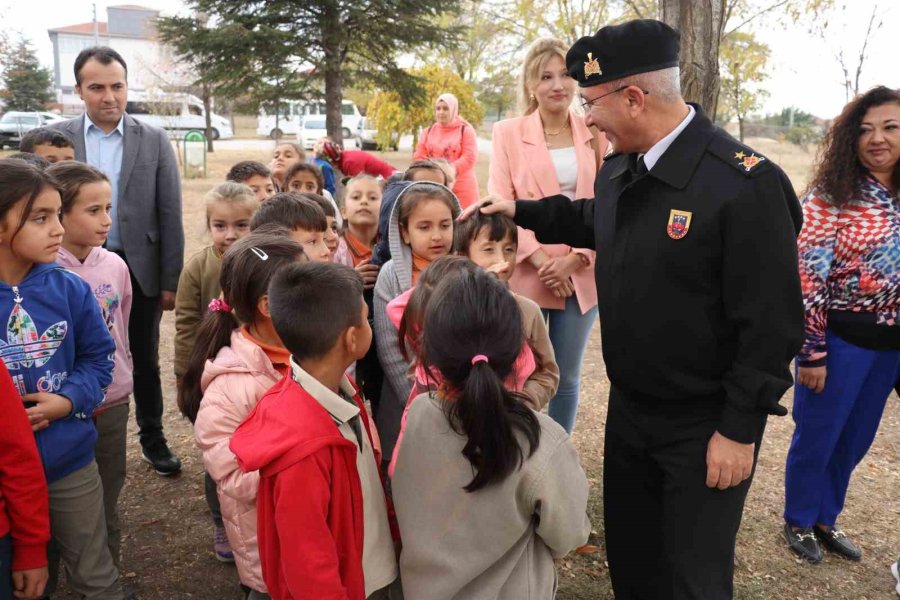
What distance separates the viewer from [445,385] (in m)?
1.70

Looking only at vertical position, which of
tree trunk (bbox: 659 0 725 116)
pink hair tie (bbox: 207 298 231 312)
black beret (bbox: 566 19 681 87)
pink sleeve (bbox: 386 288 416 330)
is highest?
tree trunk (bbox: 659 0 725 116)

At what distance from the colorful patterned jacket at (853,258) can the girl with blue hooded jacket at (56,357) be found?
9.12ft

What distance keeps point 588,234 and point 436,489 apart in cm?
121

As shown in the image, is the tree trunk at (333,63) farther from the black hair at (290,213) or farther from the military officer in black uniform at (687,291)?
the military officer in black uniform at (687,291)

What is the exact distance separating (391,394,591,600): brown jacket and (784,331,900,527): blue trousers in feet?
6.23

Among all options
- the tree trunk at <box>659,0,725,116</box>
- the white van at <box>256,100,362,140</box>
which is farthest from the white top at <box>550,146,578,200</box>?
the white van at <box>256,100,362,140</box>

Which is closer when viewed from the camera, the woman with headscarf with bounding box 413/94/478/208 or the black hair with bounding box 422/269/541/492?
the black hair with bounding box 422/269/541/492

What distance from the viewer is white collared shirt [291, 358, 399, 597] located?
1695 mm

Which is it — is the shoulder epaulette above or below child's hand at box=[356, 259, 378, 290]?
above

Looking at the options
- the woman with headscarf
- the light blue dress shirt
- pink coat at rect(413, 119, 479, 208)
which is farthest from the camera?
the woman with headscarf

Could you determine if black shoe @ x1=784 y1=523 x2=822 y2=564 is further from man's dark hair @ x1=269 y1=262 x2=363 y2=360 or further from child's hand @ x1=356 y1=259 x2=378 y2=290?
man's dark hair @ x1=269 y1=262 x2=363 y2=360

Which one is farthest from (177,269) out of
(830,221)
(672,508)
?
(830,221)

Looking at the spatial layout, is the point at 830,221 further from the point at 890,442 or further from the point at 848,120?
the point at 890,442

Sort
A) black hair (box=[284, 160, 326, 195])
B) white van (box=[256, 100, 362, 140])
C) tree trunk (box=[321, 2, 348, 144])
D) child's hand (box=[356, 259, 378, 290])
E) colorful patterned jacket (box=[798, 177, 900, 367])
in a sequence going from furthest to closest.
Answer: white van (box=[256, 100, 362, 140]) < tree trunk (box=[321, 2, 348, 144]) < black hair (box=[284, 160, 326, 195]) < child's hand (box=[356, 259, 378, 290]) < colorful patterned jacket (box=[798, 177, 900, 367])
